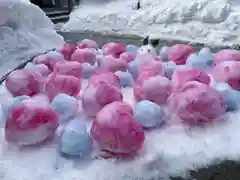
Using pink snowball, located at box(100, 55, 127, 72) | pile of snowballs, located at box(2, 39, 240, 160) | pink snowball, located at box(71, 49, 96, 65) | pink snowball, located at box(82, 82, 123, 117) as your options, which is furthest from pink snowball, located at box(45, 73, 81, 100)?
pink snowball, located at box(71, 49, 96, 65)

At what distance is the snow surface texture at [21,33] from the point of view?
1.28 m

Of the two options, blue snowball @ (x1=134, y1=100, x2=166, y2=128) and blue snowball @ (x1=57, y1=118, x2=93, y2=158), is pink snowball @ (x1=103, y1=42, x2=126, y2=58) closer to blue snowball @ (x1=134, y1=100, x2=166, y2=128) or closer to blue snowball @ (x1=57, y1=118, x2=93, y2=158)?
blue snowball @ (x1=134, y1=100, x2=166, y2=128)

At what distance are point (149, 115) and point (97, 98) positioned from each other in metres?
0.13

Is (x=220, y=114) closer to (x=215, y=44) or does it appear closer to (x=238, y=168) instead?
(x=238, y=168)

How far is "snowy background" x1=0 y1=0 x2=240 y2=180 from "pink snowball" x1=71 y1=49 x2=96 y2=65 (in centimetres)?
25

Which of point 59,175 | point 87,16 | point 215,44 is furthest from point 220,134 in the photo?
point 87,16

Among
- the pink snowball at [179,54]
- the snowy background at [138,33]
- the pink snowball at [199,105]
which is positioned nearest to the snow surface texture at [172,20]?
the snowy background at [138,33]

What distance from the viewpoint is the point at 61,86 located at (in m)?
0.88

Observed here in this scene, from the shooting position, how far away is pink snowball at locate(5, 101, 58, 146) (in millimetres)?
651

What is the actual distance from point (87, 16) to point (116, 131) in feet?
6.25

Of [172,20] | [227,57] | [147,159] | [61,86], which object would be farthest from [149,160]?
[172,20]

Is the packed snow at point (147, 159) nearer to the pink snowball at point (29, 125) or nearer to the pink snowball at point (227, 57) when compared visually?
the pink snowball at point (29, 125)

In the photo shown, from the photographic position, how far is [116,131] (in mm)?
610

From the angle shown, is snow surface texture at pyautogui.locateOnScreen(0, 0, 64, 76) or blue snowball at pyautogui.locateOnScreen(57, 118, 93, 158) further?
snow surface texture at pyautogui.locateOnScreen(0, 0, 64, 76)
